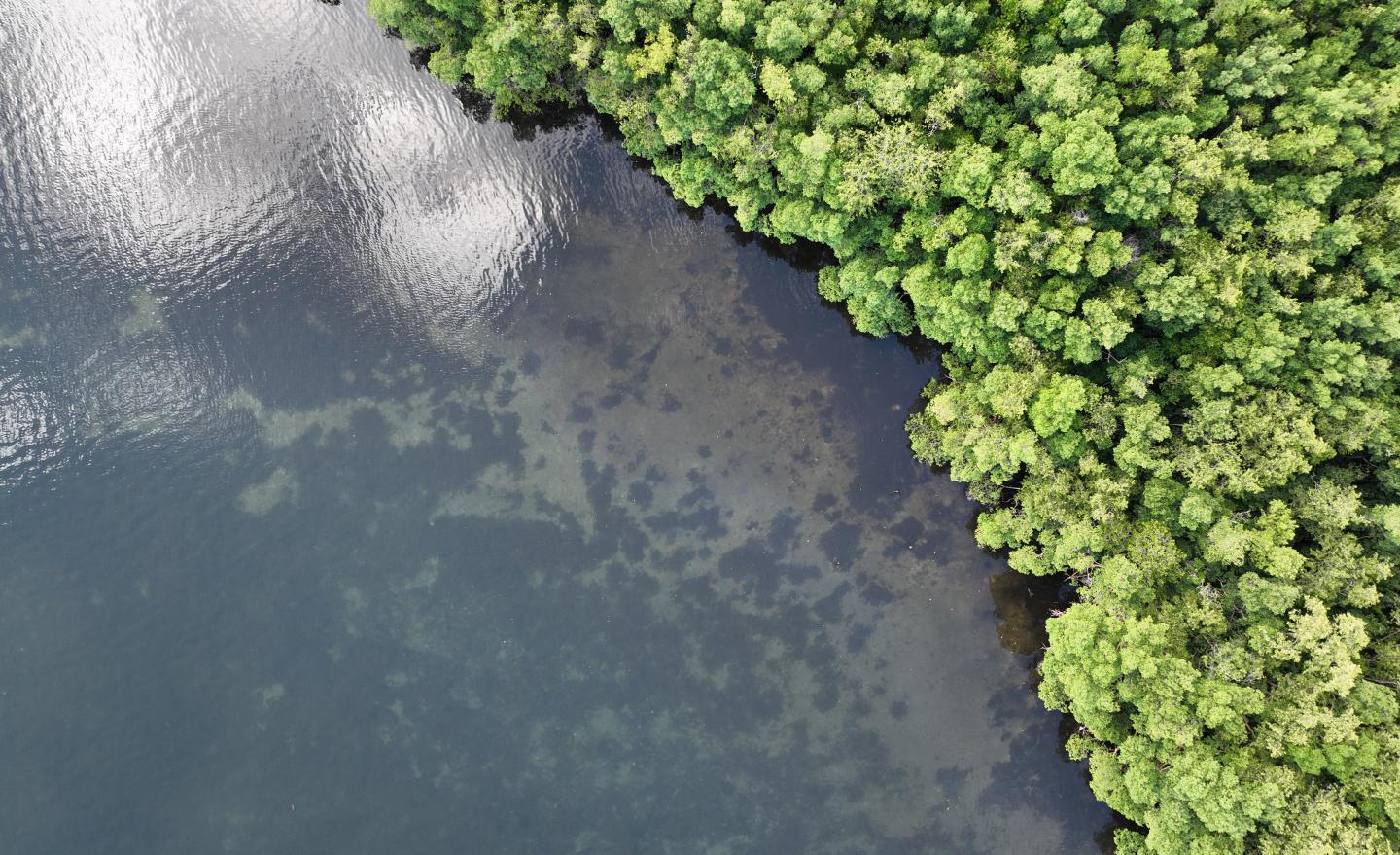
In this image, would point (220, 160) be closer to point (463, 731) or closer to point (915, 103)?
point (463, 731)

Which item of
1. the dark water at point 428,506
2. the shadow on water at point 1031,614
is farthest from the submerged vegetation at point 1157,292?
the dark water at point 428,506

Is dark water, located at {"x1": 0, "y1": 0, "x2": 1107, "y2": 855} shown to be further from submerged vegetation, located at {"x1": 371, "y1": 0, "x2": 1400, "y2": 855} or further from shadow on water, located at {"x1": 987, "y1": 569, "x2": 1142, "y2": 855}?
submerged vegetation, located at {"x1": 371, "y1": 0, "x2": 1400, "y2": 855}

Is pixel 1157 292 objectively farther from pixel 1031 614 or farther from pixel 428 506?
pixel 428 506

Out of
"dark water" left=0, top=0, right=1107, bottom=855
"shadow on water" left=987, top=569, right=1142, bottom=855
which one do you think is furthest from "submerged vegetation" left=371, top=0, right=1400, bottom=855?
"dark water" left=0, top=0, right=1107, bottom=855

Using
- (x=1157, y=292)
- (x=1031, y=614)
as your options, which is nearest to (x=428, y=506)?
(x=1031, y=614)

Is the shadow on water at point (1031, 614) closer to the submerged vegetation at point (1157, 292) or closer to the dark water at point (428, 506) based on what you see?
the dark water at point (428, 506)
